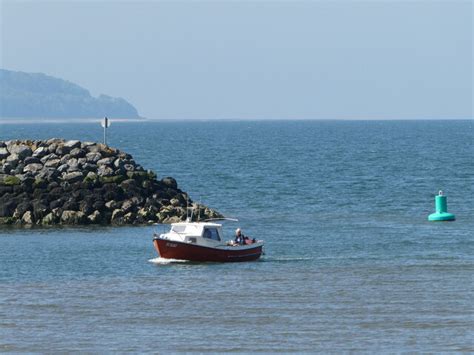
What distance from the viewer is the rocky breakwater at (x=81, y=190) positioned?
197 ft

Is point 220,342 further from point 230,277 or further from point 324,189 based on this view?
point 324,189

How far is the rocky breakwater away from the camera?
197ft

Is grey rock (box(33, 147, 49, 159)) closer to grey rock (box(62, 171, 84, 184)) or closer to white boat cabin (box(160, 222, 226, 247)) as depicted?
grey rock (box(62, 171, 84, 184))

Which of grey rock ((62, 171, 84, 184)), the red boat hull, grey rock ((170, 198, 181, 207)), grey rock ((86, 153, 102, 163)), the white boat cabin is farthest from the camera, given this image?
grey rock ((86, 153, 102, 163))

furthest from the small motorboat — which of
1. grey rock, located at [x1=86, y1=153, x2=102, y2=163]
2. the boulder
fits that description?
grey rock, located at [x1=86, y1=153, x2=102, y2=163]

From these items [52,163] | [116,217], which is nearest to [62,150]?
[52,163]

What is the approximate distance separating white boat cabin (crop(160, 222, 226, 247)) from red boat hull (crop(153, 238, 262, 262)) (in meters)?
0.32

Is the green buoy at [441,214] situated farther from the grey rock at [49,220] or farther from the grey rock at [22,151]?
the grey rock at [22,151]

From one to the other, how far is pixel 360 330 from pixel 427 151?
109077 mm

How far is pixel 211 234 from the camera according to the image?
161 feet

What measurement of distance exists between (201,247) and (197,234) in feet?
2.22

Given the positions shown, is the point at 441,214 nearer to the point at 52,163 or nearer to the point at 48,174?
the point at 48,174

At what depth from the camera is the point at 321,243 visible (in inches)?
2099

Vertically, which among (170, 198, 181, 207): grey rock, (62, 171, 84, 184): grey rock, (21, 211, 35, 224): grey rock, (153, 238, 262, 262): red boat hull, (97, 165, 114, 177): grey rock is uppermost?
(97, 165, 114, 177): grey rock
